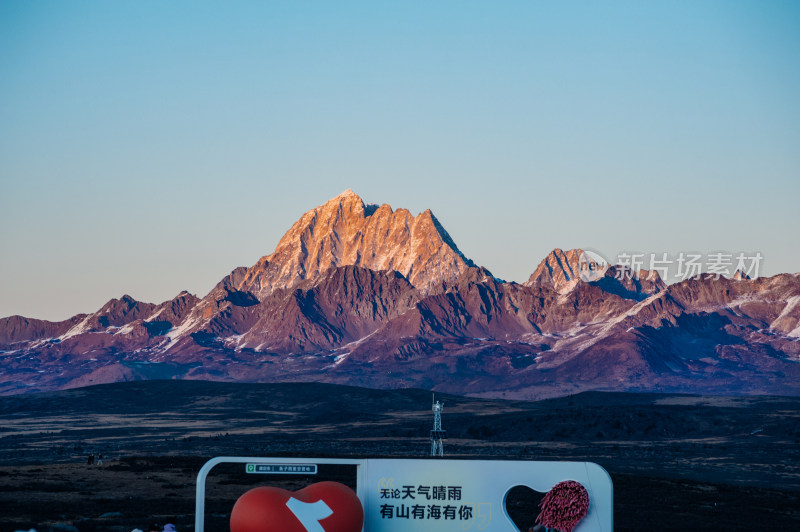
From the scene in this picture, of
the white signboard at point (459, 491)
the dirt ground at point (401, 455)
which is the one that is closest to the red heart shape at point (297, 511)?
the white signboard at point (459, 491)

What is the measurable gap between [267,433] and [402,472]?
433 feet

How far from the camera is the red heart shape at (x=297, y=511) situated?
2142 cm

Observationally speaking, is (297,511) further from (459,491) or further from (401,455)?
(401,455)

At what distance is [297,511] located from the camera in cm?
2166

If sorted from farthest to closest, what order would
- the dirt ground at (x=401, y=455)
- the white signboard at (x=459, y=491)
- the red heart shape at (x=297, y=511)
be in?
the dirt ground at (x=401, y=455)
the white signboard at (x=459, y=491)
the red heart shape at (x=297, y=511)

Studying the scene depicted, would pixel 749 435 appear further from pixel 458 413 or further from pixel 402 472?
pixel 402 472

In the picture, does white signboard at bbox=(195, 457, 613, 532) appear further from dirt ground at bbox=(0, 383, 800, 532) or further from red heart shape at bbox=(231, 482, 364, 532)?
dirt ground at bbox=(0, 383, 800, 532)

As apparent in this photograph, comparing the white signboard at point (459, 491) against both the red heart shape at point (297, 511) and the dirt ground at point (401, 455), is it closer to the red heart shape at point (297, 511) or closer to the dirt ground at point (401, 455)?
the red heart shape at point (297, 511)

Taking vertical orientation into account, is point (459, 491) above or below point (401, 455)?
above

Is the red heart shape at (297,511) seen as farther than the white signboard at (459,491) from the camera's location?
No

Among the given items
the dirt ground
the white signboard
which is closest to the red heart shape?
the white signboard

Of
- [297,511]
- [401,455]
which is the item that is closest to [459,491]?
[297,511]

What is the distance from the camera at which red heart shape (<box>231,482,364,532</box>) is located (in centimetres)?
2142

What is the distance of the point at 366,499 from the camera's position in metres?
23.2
